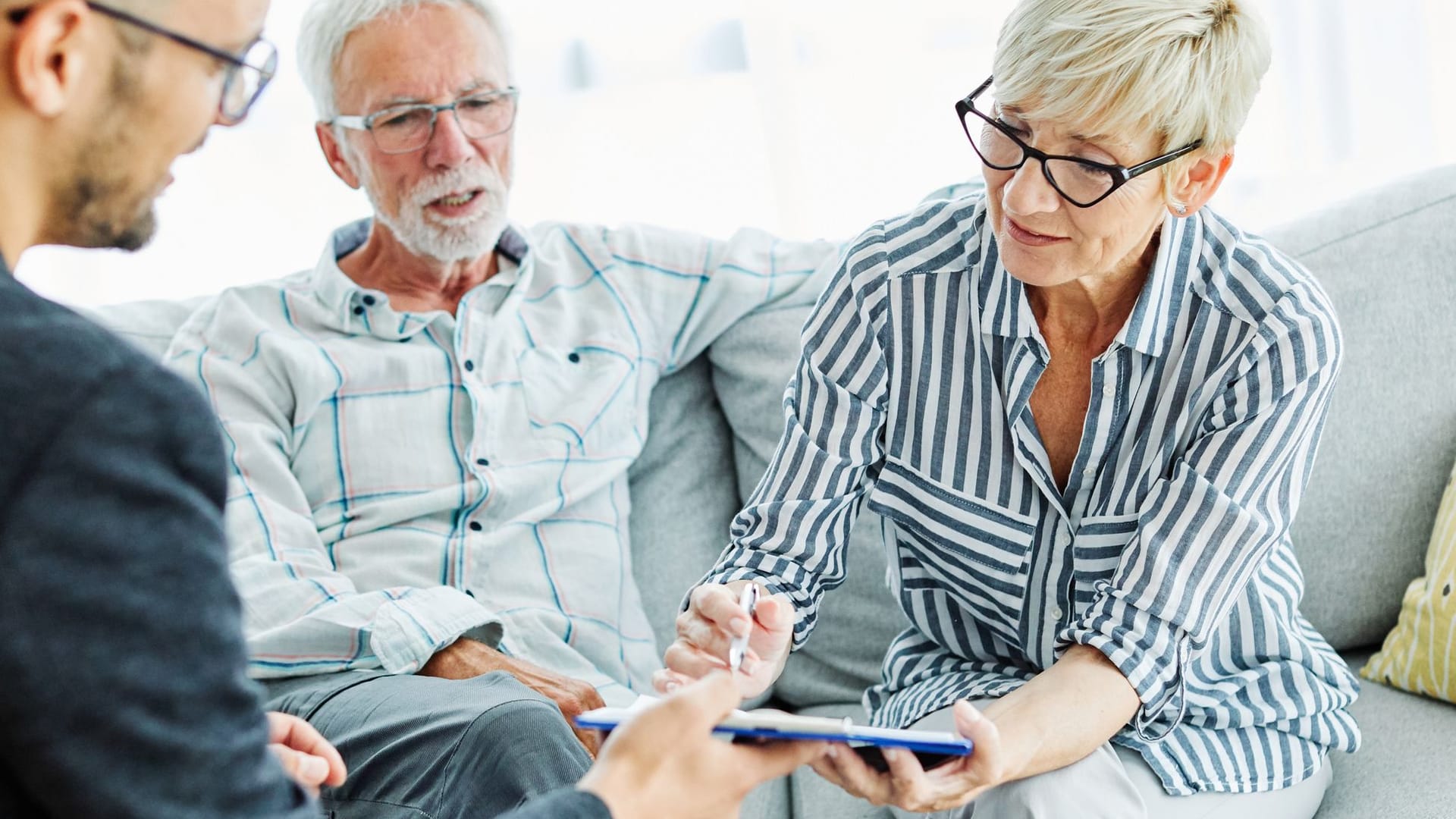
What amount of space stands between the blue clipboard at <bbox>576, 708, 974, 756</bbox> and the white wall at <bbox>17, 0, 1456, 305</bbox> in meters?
1.50

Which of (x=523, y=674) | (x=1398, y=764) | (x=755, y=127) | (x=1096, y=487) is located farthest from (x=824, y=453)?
(x=755, y=127)

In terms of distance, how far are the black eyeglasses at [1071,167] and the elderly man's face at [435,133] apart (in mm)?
882

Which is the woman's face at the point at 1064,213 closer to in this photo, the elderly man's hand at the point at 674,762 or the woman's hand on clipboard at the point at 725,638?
the woman's hand on clipboard at the point at 725,638

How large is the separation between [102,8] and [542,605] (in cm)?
115

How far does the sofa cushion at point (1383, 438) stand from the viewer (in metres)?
1.75

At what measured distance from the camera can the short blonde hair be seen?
121cm

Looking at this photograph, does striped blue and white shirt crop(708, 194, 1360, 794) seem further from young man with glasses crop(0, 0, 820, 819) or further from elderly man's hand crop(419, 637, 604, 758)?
young man with glasses crop(0, 0, 820, 819)

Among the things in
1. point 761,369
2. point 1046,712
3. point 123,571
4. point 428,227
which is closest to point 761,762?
point 1046,712

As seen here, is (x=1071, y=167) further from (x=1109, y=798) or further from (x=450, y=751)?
(x=450, y=751)

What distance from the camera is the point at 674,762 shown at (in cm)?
94

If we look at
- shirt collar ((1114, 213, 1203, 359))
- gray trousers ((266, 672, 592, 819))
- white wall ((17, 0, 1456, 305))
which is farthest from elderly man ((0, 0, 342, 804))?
white wall ((17, 0, 1456, 305))

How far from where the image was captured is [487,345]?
1.91 metres

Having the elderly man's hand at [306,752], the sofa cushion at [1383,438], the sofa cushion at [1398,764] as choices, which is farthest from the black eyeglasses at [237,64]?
the sofa cushion at [1383,438]

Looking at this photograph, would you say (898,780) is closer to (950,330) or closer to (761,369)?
(950,330)
